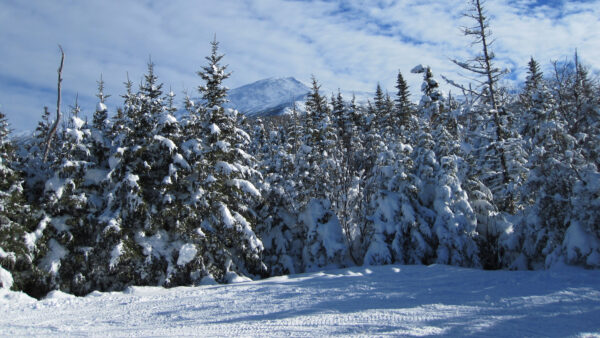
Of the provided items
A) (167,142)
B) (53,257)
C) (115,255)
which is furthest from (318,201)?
(53,257)

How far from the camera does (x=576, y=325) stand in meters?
6.08

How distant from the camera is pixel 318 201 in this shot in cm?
1766

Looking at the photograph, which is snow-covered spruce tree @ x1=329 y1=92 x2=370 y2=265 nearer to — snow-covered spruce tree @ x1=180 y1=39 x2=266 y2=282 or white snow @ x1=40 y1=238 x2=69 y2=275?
snow-covered spruce tree @ x1=180 y1=39 x2=266 y2=282

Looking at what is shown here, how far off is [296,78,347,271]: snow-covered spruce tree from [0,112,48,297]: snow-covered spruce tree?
10588 mm

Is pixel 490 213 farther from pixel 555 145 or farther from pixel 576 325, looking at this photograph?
pixel 576 325

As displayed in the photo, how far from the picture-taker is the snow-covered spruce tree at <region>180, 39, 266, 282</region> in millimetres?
14703

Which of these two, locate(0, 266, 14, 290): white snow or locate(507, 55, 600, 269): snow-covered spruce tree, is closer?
locate(507, 55, 600, 269): snow-covered spruce tree

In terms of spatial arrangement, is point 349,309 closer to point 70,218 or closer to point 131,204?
point 131,204

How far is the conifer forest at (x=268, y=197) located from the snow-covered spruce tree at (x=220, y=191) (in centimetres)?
6

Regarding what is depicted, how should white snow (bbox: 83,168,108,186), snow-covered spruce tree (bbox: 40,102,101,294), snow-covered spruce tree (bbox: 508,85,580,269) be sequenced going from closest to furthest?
1. snow-covered spruce tree (bbox: 508,85,580,269)
2. snow-covered spruce tree (bbox: 40,102,101,294)
3. white snow (bbox: 83,168,108,186)

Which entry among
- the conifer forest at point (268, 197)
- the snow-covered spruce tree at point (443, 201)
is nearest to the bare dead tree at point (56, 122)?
the conifer forest at point (268, 197)

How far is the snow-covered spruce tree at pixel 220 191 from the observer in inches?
579

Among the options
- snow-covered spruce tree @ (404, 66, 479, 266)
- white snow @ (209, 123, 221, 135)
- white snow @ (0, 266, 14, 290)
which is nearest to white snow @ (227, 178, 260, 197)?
white snow @ (209, 123, 221, 135)

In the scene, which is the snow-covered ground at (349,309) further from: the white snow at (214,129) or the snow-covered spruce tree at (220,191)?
the white snow at (214,129)
